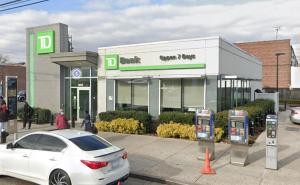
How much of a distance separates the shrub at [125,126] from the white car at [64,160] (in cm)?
680

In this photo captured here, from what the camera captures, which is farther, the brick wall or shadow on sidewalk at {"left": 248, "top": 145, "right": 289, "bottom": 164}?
the brick wall

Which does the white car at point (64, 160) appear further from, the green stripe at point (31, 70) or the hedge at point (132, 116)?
the green stripe at point (31, 70)

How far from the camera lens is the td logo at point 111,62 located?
1636 cm

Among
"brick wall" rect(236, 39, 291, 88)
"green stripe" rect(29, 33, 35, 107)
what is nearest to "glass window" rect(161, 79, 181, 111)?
"green stripe" rect(29, 33, 35, 107)

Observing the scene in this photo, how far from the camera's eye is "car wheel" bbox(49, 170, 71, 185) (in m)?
6.25

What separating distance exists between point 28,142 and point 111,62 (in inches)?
384

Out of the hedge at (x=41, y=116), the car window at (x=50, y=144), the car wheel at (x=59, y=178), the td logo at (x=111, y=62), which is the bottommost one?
the car wheel at (x=59, y=178)

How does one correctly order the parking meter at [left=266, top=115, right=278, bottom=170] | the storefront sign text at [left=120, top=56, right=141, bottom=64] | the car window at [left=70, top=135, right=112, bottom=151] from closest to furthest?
the car window at [left=70, top=135, right=112, bottom=151] < the parking meter at [left=266, top=115, right=278, bottom=170] < the storefront sign text at [left=120, top=56, right=141, bottom=64]

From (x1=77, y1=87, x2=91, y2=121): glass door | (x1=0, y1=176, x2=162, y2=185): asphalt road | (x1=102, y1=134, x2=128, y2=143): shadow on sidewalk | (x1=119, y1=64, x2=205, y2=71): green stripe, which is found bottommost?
(x1=0, y1=176, x2=162, y2=185): asphalt road

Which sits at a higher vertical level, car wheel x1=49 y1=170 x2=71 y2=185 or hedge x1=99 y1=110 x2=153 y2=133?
hedge x1=99 y1=110 x2=153 y2=133

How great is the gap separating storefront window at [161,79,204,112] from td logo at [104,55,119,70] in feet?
9.88

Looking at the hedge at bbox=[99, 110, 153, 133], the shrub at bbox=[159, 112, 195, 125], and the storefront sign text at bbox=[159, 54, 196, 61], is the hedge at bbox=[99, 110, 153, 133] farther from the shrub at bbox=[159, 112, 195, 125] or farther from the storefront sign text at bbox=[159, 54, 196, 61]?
the storefront sign text at bbox=[159, 54, 196, 61]

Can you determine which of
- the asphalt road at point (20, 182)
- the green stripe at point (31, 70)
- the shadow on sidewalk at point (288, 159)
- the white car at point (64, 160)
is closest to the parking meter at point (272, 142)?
the shadow on sidewalk at point (288, 159)

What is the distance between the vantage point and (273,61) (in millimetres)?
48000
